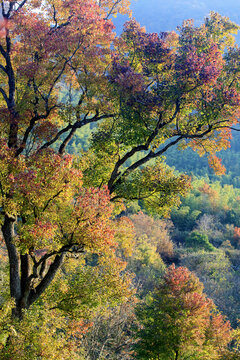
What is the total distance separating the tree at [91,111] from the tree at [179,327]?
4944 millimetres

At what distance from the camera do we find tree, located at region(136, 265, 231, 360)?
11.3 m

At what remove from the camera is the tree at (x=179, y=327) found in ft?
37.2

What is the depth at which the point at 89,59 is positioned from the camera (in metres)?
7.45

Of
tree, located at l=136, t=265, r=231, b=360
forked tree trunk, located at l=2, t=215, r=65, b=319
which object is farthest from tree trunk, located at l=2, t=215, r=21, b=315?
tree, located at l=136, t=265, r=231, b=360

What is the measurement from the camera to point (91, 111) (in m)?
8.02

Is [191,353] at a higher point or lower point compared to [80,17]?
lower

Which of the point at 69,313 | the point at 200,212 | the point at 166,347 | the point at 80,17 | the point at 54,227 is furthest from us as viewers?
the point at 200,212

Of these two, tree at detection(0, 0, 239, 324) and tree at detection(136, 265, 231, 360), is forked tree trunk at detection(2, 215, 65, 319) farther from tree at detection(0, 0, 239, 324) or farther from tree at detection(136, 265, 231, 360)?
tree at detection(136, 265, 231, 360)

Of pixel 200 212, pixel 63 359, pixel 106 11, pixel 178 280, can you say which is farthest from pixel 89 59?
pixel 200 212

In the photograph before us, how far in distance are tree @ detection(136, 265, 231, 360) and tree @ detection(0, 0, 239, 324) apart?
4.94 metres

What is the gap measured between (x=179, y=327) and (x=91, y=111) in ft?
27.4

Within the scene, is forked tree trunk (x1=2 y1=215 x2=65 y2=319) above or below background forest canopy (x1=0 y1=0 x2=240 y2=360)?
below

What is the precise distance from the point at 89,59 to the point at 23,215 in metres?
3.94

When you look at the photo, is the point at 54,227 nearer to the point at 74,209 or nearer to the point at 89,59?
the point at 74,209
